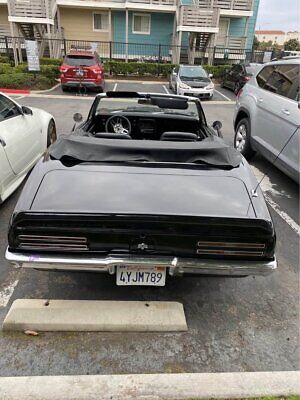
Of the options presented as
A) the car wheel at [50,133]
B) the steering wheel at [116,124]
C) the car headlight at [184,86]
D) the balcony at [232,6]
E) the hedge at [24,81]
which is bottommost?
the hedge at [24,81]

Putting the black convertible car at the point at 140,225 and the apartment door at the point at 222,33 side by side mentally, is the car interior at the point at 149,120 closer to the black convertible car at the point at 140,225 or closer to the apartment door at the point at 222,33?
the black convertible car at the point at 140,225

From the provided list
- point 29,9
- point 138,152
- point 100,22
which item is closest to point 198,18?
point 100,22

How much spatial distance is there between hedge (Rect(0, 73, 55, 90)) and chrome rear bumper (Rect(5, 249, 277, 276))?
47.2ft

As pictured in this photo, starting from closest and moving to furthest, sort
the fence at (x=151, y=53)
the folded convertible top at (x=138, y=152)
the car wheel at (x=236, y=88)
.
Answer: the folded convertible top at (x=138, y=152) < the car wheel at (x=236, y=88) < the fence at (x=151, y=53)

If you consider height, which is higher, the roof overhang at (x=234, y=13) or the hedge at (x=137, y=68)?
the roof overhang at (x=234, y=13)

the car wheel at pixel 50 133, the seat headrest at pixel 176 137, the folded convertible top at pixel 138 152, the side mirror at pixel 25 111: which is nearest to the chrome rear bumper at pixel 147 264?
the folded convertible top at pixel 138 152

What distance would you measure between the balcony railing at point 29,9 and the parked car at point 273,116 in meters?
17.3

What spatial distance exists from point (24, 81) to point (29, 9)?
23.7 ft

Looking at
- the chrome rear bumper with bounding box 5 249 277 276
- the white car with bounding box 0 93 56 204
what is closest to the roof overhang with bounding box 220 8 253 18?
the white car with bounding box 0 93 56 204

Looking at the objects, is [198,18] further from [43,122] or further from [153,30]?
[43,122]

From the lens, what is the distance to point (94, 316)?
2.53 meters

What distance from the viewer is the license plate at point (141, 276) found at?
2.34m

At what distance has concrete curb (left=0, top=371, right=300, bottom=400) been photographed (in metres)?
1.96

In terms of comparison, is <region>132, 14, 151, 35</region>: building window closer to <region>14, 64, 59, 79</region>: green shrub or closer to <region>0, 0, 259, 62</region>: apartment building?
<region>0, 0, 259, 62</region>: apartment building
